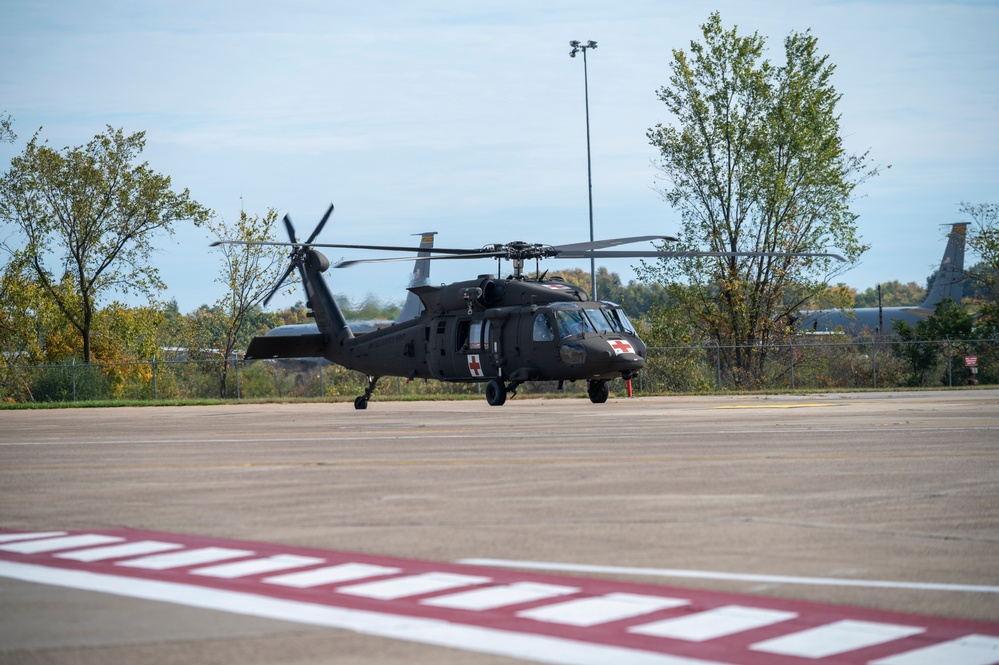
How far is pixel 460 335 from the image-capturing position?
31719 mm

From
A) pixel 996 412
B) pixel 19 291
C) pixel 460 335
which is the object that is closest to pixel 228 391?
pixel 19 291

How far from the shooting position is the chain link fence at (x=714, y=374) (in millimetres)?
47094

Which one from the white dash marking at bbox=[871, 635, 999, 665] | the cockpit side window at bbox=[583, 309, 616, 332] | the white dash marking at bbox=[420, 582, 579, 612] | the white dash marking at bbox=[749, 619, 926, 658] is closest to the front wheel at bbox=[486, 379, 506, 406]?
the cockpit side window at bbox=[583, 309, 616, 332]

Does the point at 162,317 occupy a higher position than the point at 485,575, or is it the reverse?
the point at 162,317

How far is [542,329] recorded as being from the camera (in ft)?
97.2

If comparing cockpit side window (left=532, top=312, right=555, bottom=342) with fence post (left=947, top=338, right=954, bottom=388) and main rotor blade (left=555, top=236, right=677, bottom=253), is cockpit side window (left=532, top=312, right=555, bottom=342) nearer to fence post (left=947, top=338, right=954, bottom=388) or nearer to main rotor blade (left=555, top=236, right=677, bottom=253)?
main rotor blade (left=555, top=236, right=677, bottom=253)

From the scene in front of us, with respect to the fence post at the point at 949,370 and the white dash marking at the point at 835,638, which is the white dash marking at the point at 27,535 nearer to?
the white dash marking at the point at 835,638

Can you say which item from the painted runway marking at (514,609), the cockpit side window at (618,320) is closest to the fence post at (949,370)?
the cockpit side window at (618,320)

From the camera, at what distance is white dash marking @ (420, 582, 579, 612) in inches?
257

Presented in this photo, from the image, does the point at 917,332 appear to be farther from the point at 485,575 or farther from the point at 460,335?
the point at 485,575

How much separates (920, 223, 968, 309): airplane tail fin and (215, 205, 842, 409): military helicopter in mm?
34556

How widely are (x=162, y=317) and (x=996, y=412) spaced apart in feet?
143

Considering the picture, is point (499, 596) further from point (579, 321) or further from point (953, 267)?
point (953, 267)

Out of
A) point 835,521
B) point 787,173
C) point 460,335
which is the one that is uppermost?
point 787,173
